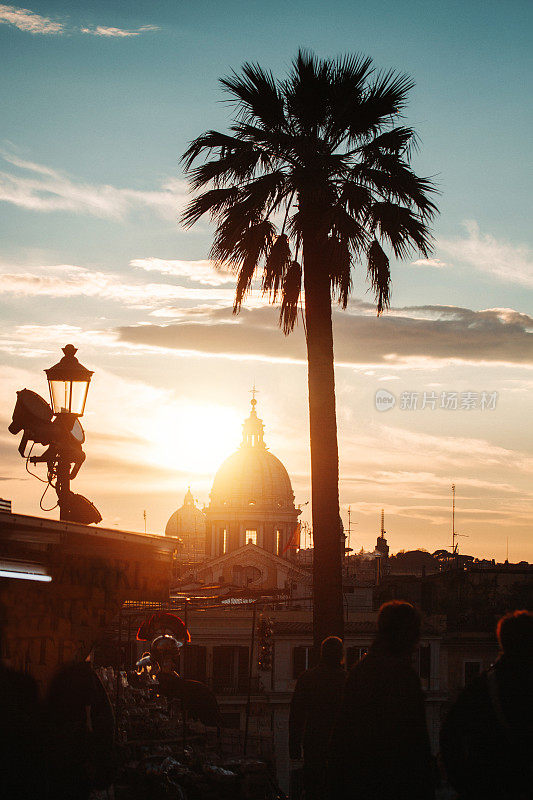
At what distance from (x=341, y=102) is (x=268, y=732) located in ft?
116

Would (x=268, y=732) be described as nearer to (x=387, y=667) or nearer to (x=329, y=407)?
(x=329, y=407)

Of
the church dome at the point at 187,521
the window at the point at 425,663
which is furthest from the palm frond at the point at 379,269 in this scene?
the church dome at the point at 187,521

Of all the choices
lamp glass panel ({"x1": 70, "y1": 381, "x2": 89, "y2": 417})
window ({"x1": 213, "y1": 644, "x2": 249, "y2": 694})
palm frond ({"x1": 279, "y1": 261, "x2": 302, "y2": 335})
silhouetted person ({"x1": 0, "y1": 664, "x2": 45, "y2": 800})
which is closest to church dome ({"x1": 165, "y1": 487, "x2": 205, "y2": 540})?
window ({"x1": 213, "y1": 644, "x2": 249, "y2": 694})

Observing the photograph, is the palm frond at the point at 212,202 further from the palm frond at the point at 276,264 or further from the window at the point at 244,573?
the window at the point at 244,573

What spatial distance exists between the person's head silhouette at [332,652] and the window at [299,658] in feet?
136

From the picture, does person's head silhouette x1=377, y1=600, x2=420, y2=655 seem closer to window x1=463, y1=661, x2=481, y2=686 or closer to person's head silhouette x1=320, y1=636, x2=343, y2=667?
person's head silhouette x1=320, y1=636, x2=343, y2=667

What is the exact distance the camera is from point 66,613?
7.09 meters

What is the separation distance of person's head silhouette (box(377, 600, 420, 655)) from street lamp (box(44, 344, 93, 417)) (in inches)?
A: 173

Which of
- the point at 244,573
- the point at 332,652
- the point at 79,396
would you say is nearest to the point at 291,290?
the point at 79,396

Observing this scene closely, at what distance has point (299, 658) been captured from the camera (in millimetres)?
49188

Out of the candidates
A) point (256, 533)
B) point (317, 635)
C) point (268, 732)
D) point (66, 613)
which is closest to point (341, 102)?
point (317, 635)

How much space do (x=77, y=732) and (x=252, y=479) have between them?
117 meters

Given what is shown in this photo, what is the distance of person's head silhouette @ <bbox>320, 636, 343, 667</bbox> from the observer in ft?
27.3

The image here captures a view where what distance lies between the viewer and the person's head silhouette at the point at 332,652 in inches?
328
